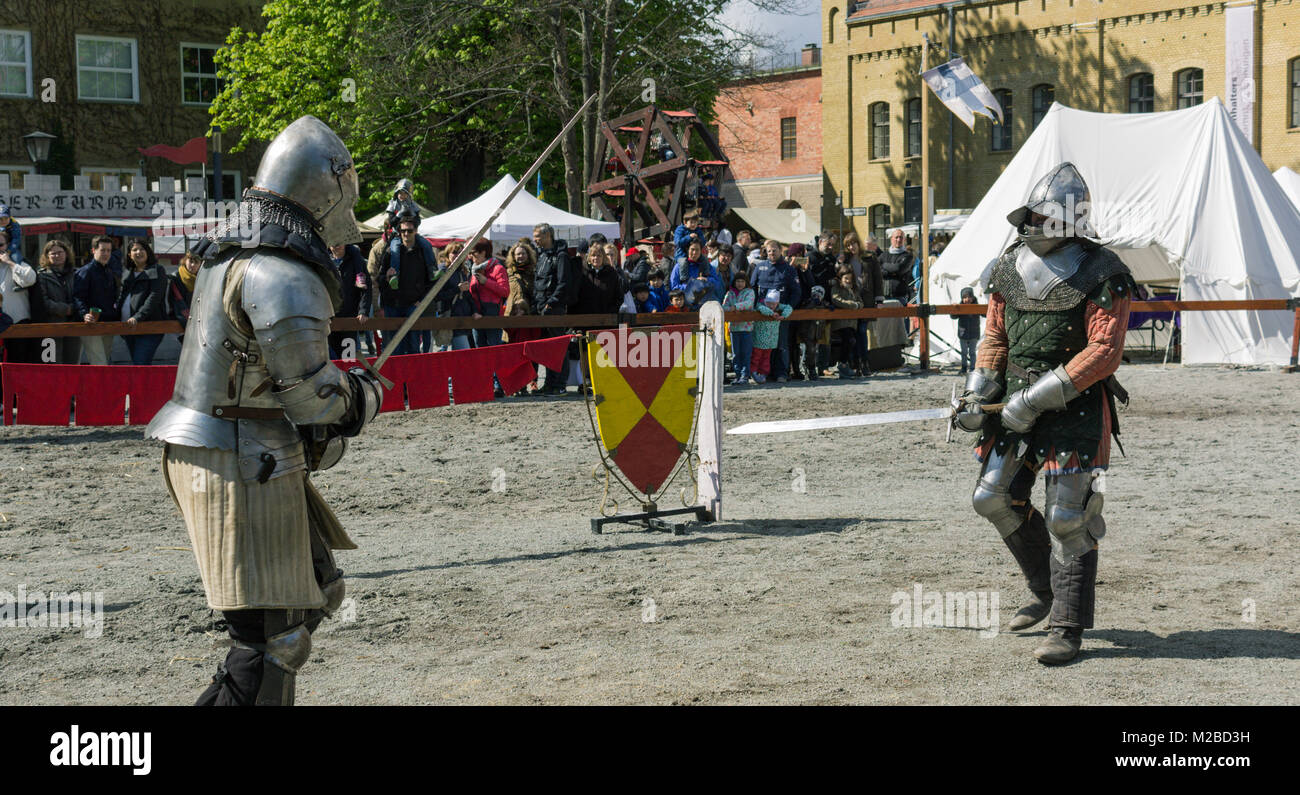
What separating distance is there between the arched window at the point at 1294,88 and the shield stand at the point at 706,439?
31.7 meters

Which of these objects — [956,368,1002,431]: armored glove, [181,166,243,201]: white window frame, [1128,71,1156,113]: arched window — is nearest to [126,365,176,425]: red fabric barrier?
[956,368,1002,431]: armored glove

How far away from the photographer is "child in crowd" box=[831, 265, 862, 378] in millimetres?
16516

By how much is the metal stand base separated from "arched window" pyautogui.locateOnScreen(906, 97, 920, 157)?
35724 mm

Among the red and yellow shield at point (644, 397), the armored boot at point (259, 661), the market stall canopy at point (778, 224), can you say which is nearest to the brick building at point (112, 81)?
the market stall canopy at point (778, 224)

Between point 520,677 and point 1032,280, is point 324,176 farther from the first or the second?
point 1032,280

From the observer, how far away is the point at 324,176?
140 inches

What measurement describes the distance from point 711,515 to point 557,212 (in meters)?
13.1

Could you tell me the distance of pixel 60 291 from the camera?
11.9 m

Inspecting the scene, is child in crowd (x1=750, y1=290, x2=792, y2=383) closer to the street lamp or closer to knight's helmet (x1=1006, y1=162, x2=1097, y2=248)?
knight's helmet (x1=1006, y1=162, x2=1097, y2=248)

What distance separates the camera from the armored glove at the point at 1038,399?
492 cm

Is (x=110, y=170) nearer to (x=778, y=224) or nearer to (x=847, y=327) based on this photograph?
(x=778, y=224)

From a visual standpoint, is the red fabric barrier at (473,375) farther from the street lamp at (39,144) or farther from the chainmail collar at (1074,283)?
the street lamp at (39,144)

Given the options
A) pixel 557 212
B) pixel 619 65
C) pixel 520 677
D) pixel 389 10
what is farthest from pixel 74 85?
pixel 520 677

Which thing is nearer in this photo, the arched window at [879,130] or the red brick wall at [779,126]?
the arched window at [879,130]
